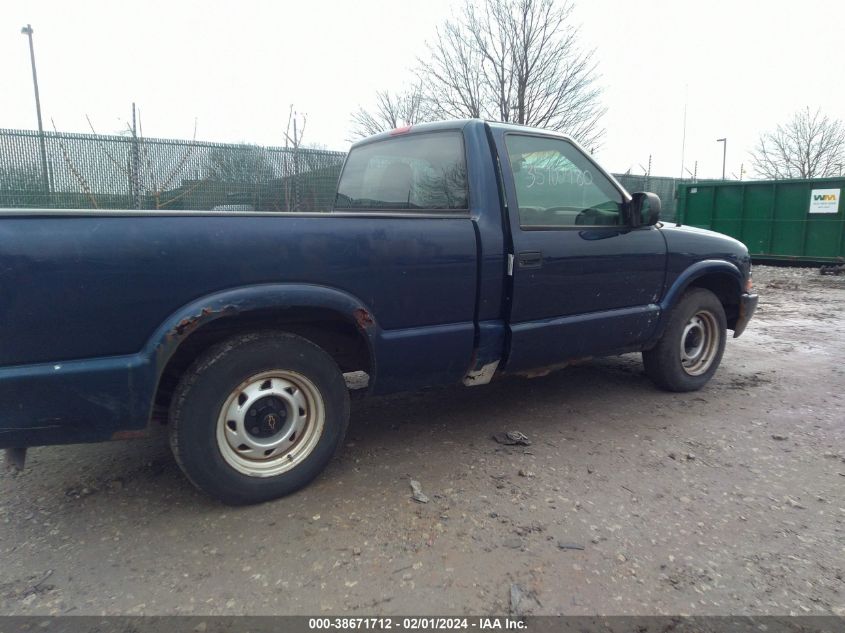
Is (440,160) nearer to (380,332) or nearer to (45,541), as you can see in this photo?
(380,332)

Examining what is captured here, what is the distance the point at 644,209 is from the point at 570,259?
742 millimetres

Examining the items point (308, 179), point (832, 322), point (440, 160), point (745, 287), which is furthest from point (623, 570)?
point (308, 179)

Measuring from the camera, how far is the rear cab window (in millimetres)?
3537

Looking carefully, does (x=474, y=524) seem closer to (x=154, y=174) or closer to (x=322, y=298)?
(x=322, y=298)

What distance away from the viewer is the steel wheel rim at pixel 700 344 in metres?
4.67

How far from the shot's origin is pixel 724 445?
3.65 m

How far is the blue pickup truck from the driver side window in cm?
1

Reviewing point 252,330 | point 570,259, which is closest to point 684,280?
point 570,259

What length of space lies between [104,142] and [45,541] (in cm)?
946

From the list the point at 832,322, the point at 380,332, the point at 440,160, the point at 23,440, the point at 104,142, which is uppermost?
the point at 104,142

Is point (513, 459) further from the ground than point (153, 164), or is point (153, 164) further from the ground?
point (153, 164)

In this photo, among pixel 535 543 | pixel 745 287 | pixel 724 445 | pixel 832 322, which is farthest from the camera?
pixel 832 322

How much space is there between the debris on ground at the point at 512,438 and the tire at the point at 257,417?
3.68 feet

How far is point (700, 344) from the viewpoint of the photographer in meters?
4.74
